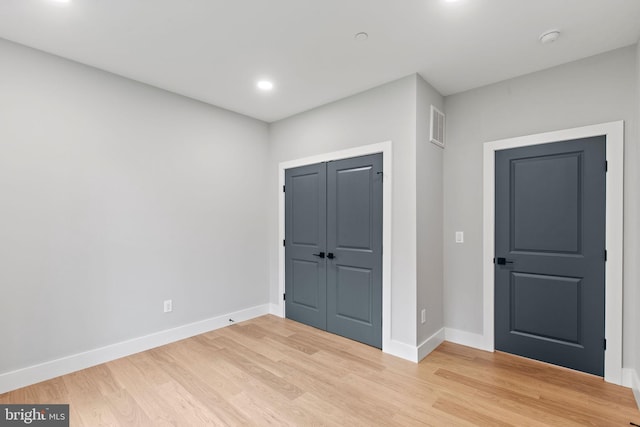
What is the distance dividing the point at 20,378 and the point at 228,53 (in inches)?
124

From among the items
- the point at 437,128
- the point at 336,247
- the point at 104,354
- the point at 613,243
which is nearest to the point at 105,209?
the point at 104,354

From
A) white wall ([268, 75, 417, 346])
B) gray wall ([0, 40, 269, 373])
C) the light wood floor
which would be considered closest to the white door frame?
the light wood floor

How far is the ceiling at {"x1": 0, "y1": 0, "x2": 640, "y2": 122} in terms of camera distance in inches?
83.1

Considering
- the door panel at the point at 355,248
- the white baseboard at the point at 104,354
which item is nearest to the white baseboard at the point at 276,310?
the white baseboard at the point at 104,354

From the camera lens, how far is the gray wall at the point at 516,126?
8.27 feet

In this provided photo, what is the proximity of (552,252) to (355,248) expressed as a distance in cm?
186

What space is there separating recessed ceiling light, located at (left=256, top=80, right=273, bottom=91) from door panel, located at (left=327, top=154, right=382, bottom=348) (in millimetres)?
1098

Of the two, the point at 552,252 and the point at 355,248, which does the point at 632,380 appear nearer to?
the point at 552,252

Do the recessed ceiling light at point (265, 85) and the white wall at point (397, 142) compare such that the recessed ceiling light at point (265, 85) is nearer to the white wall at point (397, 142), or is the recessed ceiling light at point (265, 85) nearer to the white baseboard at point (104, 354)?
the white wall at point (397, 142)

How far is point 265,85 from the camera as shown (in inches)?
130

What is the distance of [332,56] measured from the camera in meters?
2.72

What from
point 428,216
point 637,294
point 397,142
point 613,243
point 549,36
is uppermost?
point 549,36

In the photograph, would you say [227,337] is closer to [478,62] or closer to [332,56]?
[332,56]

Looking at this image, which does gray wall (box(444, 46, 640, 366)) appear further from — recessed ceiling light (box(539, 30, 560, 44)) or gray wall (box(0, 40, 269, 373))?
gray wall (box(0, 40, 269, 373))
